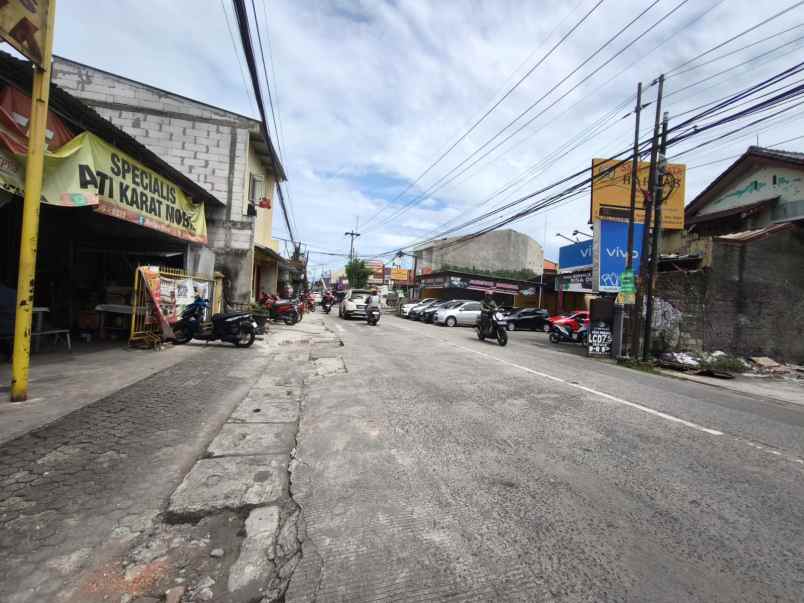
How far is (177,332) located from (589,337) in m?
12.3

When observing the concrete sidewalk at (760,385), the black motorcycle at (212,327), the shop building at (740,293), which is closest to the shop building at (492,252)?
the shop building at (740,293)

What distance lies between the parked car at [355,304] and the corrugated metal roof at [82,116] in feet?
44.1

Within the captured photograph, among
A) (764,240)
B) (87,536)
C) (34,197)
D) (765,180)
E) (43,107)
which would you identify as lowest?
(87,536)

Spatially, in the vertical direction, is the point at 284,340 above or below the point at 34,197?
below

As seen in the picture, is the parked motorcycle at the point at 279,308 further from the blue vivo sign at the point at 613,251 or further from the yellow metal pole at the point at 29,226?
the yellow metal pole at the point at 29,226

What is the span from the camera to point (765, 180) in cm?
1675

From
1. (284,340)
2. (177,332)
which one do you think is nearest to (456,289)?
(284,340)

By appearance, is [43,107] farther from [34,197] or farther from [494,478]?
[494,478]

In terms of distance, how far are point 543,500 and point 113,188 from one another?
833 centimetres

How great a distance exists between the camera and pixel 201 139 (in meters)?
13.3

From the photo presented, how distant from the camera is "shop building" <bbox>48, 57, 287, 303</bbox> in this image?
13078 millimetres

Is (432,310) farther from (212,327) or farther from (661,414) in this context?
(661,414)

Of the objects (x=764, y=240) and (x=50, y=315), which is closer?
(x=50, y=315)

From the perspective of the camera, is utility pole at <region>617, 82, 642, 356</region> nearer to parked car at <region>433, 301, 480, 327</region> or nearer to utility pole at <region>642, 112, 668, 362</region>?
utility pole at <region>642, 112, 668, 362</region>
